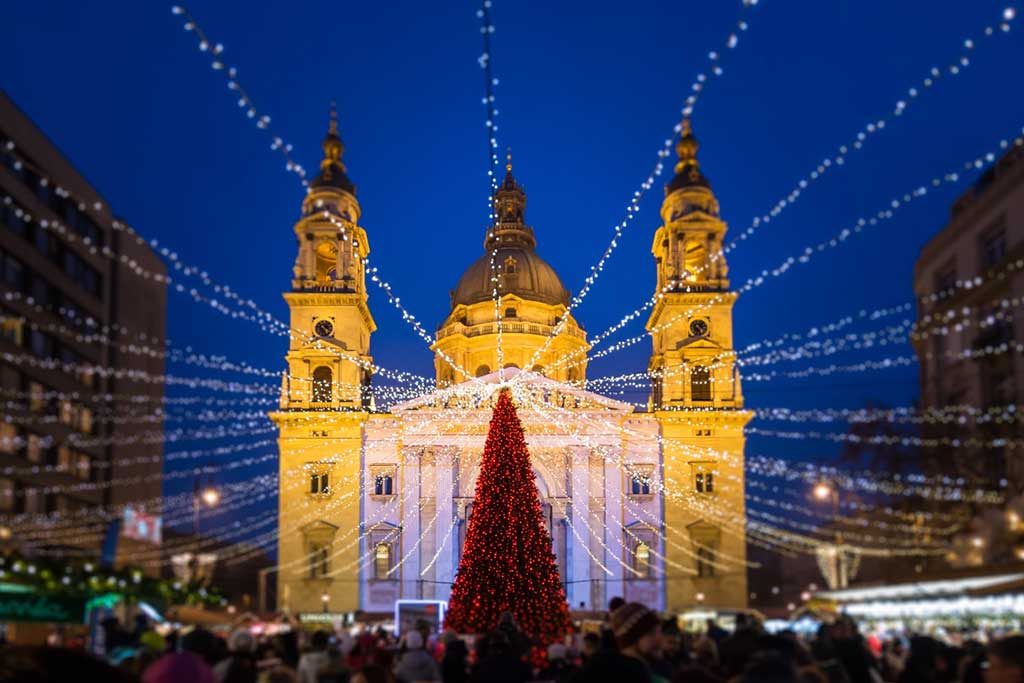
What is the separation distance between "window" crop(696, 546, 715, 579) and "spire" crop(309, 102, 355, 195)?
2488 cm

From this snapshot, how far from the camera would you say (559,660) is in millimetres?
16891

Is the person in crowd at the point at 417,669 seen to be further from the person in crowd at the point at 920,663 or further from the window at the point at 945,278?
the window at the point at 945,278

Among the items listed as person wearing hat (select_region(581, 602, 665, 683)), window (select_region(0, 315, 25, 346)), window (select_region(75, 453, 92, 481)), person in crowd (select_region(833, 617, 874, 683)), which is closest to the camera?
person wearing hat (select_region(581, 602, 665, 683))

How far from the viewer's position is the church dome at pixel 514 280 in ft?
232

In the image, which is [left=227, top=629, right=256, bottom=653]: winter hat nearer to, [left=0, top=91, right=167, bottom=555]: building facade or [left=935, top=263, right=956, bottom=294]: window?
[left=0, top=91, right=167, bottom=555]: building facade

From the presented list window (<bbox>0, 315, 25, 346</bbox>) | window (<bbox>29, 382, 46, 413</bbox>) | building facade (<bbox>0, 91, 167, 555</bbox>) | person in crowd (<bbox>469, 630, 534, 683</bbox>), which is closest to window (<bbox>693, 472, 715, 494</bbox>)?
building facade (<bbox>0, 91, 167, 555</bbox>)

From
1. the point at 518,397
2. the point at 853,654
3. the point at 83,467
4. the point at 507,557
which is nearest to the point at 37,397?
the point at 83,467

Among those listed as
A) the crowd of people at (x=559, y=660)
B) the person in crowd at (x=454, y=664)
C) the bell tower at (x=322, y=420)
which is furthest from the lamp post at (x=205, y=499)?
the person in crowd at (x=454, y=664)

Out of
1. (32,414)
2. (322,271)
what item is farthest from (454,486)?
(32,414)

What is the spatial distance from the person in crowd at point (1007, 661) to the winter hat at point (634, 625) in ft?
8.39

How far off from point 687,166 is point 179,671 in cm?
5784

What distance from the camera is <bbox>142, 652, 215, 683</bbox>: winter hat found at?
4082 millimetres

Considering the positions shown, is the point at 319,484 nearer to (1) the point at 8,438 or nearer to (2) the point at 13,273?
(1) the point at 8,438

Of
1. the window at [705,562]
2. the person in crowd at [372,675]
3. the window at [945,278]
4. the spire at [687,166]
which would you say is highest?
the spire at [687,166]
